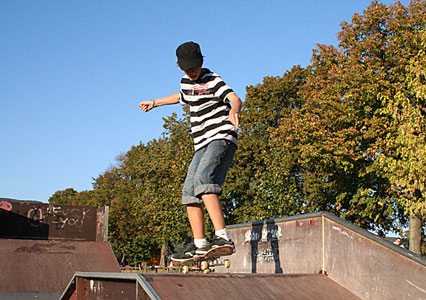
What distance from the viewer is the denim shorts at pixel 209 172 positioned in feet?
14.1

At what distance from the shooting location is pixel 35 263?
9859 millimetres

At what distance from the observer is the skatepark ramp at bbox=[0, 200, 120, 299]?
29.6ft

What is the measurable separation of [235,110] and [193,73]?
666 mm

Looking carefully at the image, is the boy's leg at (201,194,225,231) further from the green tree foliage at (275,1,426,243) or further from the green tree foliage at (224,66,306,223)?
the green tree foliage at (224,66,306,223)

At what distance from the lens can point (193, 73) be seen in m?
4.54

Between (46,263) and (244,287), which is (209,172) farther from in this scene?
(46,263)

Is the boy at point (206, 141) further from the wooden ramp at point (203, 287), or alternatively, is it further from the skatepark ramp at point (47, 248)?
the skatepark ramp at point (47, 248)

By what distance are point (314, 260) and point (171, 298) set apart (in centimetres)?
227

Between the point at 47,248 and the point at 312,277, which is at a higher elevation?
the point at 312,277

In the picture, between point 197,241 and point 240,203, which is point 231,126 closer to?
point 197,241

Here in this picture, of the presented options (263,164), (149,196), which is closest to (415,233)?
(263,164)

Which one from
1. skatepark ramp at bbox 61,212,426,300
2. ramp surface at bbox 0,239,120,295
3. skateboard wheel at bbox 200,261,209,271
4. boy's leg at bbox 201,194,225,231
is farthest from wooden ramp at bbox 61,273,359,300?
ramp surface at bbox 0,239,120,295

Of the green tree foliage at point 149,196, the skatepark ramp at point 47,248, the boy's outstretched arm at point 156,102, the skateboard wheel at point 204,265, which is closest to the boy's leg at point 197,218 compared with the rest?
the skateboard wheel at point 204,265

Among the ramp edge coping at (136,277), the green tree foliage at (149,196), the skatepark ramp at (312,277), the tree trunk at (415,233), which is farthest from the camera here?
the green tree foliage at (149,196)
